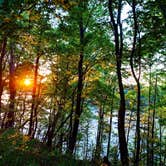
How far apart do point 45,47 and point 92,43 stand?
405 centimetres

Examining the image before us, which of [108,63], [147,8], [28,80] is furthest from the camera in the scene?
[28,80]

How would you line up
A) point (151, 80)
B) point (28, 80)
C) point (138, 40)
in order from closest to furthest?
1. point (138, 40)
2. point (28, 80)
3. point (151, 80)

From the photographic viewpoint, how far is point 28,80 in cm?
3269

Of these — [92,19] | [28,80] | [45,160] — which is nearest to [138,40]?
[92,19]

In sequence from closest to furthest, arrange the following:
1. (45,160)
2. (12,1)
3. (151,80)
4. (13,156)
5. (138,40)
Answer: (12,1) < (13,156) < (45,160) < (138,40) < (151,80)

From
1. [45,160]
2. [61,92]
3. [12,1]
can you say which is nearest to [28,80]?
[61,92]

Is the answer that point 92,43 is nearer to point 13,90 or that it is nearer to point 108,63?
point 108,63

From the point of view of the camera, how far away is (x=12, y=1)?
5492 millimetres

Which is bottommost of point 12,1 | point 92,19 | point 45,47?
point 12,1

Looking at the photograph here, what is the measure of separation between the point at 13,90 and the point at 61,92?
5250 millimetres

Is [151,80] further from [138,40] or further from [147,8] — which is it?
[147,8]

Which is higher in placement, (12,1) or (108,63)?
(108,63)

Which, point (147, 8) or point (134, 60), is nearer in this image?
point (147, 8)

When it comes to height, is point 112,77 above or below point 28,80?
A: above
